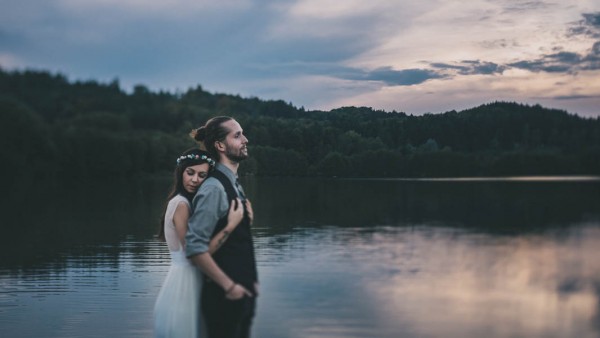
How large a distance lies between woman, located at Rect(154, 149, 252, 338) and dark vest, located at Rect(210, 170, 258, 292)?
27 centimetres

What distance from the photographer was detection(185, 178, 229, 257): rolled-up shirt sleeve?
3234mm

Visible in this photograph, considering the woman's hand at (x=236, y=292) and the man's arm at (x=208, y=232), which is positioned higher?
the man's arm at (x=208, y=232)

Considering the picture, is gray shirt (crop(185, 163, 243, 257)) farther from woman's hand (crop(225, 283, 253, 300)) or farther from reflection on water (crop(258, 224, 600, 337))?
reflection on water (crop(258, 224, 600, 337))

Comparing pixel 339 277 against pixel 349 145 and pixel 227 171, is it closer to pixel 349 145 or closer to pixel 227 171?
pixel 227 171

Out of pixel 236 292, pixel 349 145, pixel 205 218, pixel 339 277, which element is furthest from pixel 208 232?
pixel 349 145

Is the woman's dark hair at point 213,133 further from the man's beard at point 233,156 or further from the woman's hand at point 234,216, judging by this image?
the woman's hand at point 234,216

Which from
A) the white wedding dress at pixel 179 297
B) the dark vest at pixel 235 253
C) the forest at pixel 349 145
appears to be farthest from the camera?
the forest at pixel 349 145

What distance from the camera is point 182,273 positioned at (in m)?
3.59

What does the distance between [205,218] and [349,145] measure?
11385 cm

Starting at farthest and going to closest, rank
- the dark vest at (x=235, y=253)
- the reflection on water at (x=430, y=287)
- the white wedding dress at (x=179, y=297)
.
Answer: the reflection on water at (x=430, y=287), the white wedding dress at (x=179, y=297), the dark vest at (x=235, y=253)

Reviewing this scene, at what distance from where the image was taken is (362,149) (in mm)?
121250

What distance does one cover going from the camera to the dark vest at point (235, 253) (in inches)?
131

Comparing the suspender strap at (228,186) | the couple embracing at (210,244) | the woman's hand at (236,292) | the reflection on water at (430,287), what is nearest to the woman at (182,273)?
the couple embracing at (210,244)

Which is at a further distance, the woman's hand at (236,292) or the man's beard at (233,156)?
the man's beard at (233,156)
